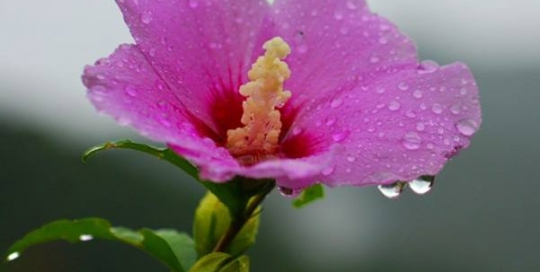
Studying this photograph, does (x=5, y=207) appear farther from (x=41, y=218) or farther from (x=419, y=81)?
(x=419, y=81)

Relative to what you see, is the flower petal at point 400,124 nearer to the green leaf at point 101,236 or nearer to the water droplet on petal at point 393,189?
the water droplet on petal at point 393,189

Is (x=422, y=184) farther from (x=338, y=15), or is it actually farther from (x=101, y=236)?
(x=101, y=236)

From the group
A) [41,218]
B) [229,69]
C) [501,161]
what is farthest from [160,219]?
[229,69]

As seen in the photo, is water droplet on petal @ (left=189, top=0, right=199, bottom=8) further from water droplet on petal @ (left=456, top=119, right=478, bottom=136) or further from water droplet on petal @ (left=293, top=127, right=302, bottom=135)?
water droplet on petal @ (left=456, top=119, right=478, bottom=136)

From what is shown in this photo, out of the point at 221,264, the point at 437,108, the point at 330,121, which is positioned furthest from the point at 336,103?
the point at 221,264

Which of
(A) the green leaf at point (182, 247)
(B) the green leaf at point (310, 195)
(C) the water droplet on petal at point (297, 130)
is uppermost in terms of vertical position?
(C) the water droplet on petal at point (297, 130)

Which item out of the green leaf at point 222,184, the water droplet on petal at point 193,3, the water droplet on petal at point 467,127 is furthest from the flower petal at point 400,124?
the water droplet on petal at point 193,3
